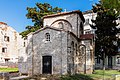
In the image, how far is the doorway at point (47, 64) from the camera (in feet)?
83.5

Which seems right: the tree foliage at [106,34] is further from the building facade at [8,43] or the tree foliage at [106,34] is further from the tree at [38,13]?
the building facade at [8,43]

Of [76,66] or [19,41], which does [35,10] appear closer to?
[19,41]

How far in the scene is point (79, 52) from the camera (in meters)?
30.1

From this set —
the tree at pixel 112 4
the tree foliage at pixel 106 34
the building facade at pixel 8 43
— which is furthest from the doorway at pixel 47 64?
the building facade at pixel 8 43

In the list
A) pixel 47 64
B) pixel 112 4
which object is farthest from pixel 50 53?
pixel 112 4

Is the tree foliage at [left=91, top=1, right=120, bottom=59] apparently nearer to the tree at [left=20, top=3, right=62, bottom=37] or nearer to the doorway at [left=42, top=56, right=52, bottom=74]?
the tree at [left=20, top=3, right=62, bottom=37]

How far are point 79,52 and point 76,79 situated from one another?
8.98m

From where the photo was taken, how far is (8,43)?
53812 millimetres

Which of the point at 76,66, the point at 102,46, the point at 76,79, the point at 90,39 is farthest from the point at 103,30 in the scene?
the point at 76,79

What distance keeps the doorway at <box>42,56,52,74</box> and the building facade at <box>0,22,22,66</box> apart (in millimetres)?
27453

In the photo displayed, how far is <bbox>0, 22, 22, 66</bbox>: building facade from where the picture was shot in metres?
51.7

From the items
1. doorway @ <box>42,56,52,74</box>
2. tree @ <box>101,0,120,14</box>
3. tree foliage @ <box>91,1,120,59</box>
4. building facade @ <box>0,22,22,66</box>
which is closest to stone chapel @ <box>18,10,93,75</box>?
doorway @ <box>42,56,52,74</box>

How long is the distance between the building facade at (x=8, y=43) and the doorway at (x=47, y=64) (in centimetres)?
2745

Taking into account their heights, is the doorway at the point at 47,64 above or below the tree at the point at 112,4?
below
